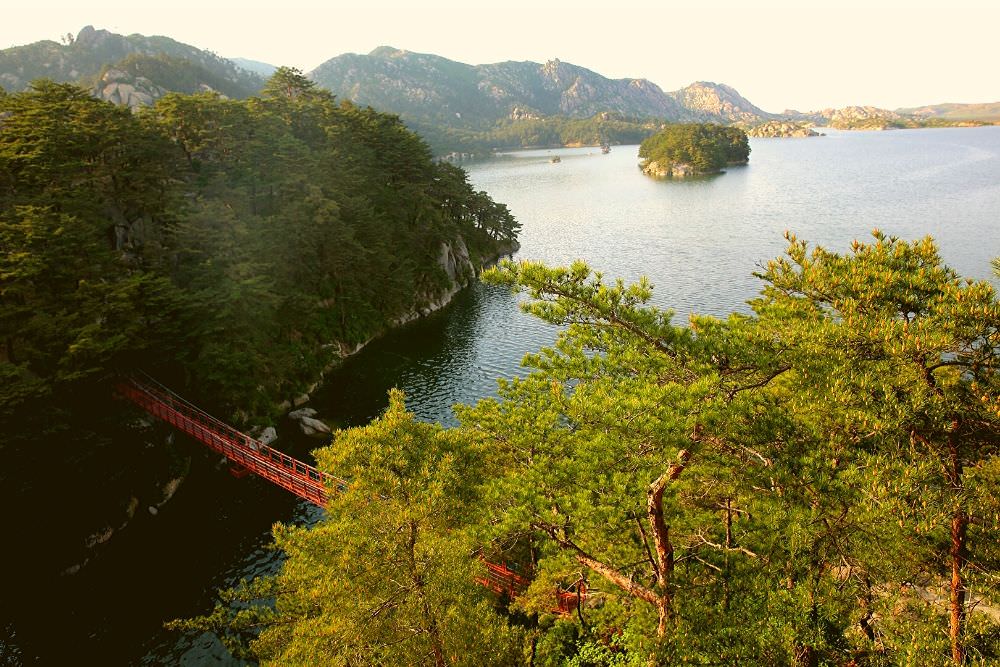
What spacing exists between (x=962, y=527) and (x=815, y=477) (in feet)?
8.49

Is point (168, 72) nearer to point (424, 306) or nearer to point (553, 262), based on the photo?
point (424, 306)

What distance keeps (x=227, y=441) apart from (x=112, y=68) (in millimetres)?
95149

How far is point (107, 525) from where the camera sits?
25.7 metres

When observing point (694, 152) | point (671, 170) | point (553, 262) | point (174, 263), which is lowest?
point (553, 262)

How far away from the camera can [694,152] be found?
154 metres

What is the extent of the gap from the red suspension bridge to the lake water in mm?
2067

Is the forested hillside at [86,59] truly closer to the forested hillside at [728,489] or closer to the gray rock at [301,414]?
the gray rock at [301,414]

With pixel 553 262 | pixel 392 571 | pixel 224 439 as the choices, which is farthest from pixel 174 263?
pixel 553 262

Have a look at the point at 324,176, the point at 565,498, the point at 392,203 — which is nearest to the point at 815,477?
the point at 565,498

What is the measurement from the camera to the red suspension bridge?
2597cm

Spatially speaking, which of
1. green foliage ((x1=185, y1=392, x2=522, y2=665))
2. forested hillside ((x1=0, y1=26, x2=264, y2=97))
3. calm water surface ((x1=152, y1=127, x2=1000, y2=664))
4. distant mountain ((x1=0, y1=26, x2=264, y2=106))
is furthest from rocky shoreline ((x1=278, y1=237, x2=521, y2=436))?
forested hillside ((x1=0, y1=26, x2=264, y2=97))

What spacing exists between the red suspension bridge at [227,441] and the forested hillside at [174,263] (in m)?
1.44

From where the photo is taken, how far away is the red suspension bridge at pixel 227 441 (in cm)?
2597

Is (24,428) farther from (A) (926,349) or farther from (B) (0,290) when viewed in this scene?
(A) (926,349)
